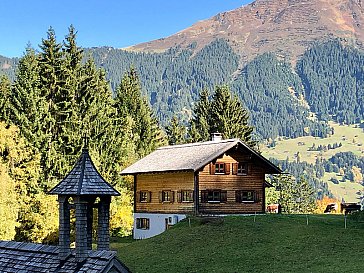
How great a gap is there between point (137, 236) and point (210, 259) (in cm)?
2446

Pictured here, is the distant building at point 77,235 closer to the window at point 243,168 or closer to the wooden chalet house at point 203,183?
the wooden chalet house at point 203,183

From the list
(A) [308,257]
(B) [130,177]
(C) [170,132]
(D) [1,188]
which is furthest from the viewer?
(C) [170,132]

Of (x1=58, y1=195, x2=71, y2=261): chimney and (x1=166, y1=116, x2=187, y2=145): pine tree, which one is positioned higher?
(x1=166, y1=116, x2=187, y2=145): pine tree

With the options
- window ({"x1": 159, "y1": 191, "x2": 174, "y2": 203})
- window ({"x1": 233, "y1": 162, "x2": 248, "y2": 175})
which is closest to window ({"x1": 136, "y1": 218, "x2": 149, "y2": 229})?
window ({"x1": 159, "y1": 191, "x2": 174, "y2": 203})

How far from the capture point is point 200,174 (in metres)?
55.3

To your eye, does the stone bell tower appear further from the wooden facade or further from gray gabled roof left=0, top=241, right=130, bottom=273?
the wooden facade

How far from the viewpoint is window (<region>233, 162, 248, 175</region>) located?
187 ft

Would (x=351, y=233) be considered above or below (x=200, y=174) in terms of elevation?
below

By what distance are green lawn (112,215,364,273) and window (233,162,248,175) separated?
9916 millimetres

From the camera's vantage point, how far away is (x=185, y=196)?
56188 mm

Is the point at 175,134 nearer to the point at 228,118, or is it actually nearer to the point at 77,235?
the point at 228,118

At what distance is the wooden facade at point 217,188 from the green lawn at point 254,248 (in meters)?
8.41

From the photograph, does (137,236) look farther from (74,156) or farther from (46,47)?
(46,47)

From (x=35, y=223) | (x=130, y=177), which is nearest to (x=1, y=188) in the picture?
(x=35, y=223)
